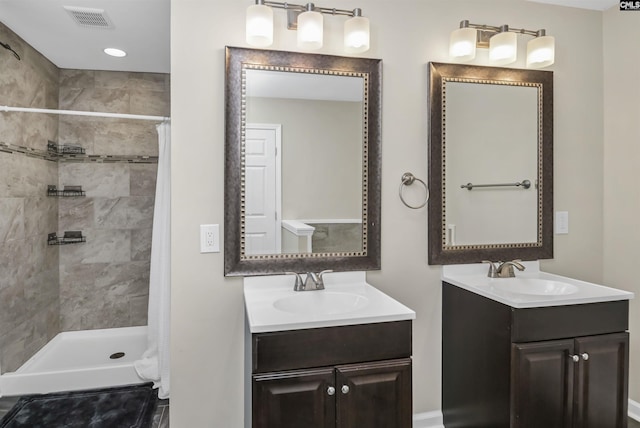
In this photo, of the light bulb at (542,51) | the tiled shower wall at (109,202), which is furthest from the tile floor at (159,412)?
the light bulb at (542,51)

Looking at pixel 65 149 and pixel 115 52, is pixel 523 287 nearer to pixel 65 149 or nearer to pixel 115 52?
pixel 115 52

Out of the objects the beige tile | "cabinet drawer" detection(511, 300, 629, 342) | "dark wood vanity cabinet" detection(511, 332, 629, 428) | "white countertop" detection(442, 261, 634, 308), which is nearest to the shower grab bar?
"white countertop" detection(442, 261, 634, 308)

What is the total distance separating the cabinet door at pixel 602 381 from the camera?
66.0 inches

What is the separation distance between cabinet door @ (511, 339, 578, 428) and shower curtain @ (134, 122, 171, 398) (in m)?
2.03

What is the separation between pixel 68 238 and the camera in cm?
320

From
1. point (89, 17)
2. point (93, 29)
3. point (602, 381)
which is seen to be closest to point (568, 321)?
point (602, 381)

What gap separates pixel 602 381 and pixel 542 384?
32 cm

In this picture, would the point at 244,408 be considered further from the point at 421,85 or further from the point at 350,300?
the point at 421,85

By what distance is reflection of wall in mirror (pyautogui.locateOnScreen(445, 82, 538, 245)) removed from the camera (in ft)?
6.84

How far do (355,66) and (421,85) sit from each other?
39 centimetres

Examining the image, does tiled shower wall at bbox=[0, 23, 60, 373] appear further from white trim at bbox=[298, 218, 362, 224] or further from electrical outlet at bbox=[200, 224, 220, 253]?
white trim at bbox=[298, 218, 362, 224]

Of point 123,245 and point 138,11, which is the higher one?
point 138,11

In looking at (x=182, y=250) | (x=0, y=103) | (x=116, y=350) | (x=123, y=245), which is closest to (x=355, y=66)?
(x=182, y=250)

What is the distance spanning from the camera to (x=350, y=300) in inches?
70.1
